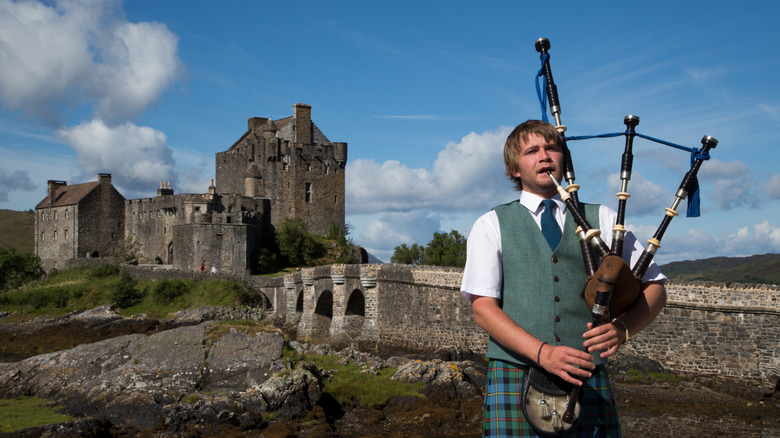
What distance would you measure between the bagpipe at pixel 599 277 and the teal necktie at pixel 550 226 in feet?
0.43

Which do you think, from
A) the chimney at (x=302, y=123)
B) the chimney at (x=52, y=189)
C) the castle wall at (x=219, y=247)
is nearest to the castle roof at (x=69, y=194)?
the chimney at (x=52, y=189)

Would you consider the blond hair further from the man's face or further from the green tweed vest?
the green tweed vest

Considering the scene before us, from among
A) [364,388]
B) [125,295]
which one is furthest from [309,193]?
[364,388]

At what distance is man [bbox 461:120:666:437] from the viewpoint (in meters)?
3.54

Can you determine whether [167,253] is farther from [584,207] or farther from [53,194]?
[584,207]

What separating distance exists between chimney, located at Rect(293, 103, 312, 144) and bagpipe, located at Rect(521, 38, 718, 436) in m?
51.7

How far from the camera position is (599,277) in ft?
10.7

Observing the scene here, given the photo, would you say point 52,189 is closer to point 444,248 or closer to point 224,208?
point 224,208

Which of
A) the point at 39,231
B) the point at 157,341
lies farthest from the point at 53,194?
the point at 157,341

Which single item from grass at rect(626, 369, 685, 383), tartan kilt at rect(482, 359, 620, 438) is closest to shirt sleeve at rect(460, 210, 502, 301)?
tartan kilt at rect(482, 359, 620, 438)

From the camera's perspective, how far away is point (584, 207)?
378 cm

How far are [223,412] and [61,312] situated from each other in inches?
1405

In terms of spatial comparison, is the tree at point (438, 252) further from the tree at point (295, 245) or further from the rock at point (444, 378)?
the rock at point (444, 378)

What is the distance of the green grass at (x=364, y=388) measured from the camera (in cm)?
1453
